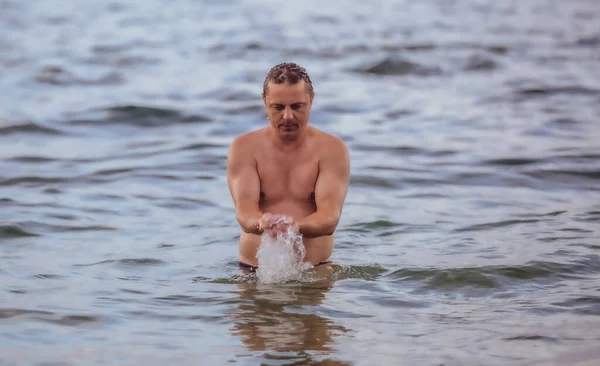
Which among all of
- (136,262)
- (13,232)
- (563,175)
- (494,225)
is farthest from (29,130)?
(494,225)

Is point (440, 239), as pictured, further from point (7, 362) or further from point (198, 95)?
point (198, 95)

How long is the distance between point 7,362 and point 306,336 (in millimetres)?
1443

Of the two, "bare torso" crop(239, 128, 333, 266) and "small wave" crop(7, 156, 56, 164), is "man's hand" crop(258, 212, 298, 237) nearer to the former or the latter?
"bare torso" crop(239, 128, 333, 266)

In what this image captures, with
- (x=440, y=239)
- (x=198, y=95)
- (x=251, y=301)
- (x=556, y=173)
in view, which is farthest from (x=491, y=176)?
(x=198, y=95)

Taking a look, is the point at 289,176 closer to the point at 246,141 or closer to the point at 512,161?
the point at 246,141

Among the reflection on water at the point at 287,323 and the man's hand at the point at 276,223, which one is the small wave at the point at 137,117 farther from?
the man's hand at the point at 276,223

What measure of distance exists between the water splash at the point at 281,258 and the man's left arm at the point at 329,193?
0.32 ft

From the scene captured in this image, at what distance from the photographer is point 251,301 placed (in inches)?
254

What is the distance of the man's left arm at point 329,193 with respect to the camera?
21.2 feet

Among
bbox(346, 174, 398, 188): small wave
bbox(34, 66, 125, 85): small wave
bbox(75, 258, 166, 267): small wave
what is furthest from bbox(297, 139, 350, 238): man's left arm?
bbox(34, 66, 125, 85): small wave

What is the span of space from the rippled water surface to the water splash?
0.25 ft

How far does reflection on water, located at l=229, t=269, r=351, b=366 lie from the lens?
5.48 meters

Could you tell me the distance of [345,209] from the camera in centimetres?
946

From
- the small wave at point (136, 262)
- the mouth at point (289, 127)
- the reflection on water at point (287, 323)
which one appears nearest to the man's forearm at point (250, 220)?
the reflection on water at point (287, 323)
